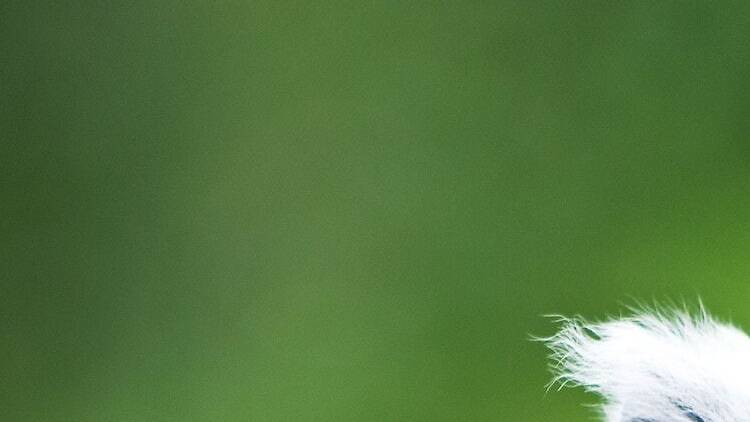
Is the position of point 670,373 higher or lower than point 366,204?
lower

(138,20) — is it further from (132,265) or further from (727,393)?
(727,393)

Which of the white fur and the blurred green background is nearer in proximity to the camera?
the white fur

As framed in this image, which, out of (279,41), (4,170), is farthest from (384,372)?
(4,170)

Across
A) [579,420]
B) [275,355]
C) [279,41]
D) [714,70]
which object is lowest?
[275,355]

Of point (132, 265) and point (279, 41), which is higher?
point (279, 41)
